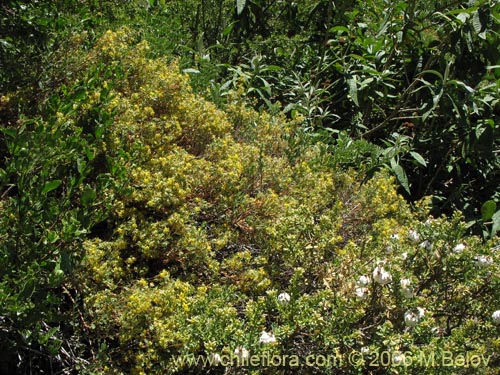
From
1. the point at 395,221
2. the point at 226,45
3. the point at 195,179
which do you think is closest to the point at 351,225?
the point at 395,221

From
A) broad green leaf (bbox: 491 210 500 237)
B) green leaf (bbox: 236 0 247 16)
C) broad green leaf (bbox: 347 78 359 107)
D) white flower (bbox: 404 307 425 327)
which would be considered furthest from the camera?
green leaf (bbox: 236 0 247 16)

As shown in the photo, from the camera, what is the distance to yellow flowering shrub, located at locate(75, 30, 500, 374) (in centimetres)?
213

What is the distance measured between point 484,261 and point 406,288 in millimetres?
391

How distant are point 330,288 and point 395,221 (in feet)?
2.58

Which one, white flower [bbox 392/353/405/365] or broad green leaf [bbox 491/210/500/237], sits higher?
white flower [bbox 392/353/405/365]

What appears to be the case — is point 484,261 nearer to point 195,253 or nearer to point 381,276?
point 381,276

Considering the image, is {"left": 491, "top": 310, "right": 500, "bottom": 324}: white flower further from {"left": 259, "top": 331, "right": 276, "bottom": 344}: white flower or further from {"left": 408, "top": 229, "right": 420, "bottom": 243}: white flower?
{"left": 259, "top": 331, "right": 276, "bottom": 344}: white flower

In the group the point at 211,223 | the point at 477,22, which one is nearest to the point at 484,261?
the point at 211,223

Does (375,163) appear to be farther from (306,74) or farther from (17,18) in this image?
(17,18)

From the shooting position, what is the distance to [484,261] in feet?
7.55

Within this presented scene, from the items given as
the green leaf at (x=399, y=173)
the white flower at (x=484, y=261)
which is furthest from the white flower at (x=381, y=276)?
the green leaf at (x=399, y=173)

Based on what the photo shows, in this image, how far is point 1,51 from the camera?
10.0 feet

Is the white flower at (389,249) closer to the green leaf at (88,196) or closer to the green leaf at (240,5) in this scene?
the green leaf at (88,196)

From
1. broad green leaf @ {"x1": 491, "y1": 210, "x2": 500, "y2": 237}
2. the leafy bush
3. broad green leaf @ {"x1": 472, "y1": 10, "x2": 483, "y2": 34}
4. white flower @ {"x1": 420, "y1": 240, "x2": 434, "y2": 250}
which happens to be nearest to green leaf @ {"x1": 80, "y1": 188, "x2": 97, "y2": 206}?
the leafy bush
